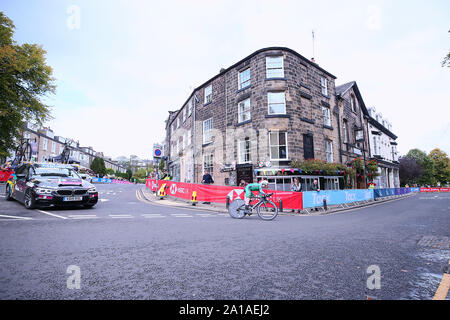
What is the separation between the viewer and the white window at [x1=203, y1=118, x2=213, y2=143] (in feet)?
66.6

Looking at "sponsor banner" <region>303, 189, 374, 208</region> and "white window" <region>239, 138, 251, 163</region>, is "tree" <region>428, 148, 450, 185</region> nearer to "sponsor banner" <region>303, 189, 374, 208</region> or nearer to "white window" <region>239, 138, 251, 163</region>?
"sponsor banner" <region>303, 189, 374, 208</region>

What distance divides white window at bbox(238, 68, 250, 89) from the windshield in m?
13.4

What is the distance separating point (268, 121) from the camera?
1596 centimetres

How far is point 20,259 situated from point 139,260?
1.52 m

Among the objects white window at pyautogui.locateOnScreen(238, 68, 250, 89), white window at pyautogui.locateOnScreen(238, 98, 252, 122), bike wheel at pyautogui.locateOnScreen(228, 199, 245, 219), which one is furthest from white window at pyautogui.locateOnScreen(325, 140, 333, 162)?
bike wheel at pyautogui.locateOnScreen(228, 199, 245, 219)

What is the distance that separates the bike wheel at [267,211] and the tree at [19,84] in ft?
51.7

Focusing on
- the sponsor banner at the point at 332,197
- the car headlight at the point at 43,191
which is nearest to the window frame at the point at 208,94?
the sponsor banner at the point at 332,197

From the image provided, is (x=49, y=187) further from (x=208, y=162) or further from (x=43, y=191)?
(x=208, y=162)

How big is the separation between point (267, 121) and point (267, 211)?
930cm

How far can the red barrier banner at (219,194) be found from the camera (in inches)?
452

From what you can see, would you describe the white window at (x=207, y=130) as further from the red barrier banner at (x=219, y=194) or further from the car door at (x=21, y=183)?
the car door at (x=21, y=183)

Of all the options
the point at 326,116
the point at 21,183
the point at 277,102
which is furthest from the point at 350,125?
the point at 21,183

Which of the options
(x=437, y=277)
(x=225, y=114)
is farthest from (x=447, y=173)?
(x=437, y=277)
